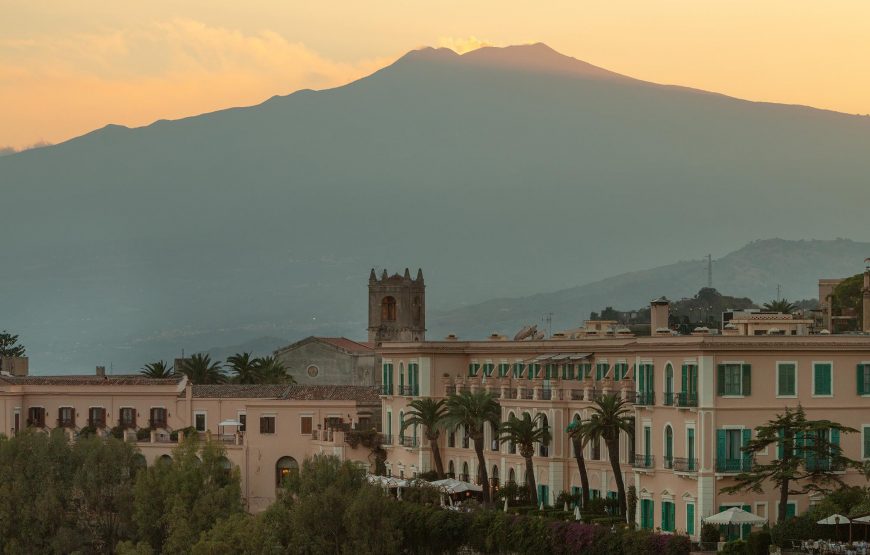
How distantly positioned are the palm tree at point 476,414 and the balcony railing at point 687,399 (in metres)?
16.7

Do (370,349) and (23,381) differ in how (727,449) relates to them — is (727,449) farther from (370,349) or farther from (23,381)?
(370,349)

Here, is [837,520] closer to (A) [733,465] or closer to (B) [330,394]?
(A) [733,465]

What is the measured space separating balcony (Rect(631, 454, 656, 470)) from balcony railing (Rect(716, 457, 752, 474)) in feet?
12.8

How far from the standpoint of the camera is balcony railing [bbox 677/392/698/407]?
225 feet

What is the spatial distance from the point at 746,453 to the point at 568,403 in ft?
44.5

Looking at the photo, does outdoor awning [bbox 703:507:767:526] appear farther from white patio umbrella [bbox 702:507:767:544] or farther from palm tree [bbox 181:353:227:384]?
palm tree [bbox 181:353:227:384]

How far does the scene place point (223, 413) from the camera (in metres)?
107

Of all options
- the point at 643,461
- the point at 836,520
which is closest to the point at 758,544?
the point at 836,520

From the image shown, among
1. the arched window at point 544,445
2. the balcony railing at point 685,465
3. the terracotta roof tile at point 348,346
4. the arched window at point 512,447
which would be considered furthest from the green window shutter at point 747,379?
the terracotta roof tile at point 348,346

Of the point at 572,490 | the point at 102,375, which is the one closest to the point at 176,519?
the point at 572,490

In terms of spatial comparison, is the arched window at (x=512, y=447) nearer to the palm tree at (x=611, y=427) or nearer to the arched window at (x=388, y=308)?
the palm tree at (x=611, y=427)

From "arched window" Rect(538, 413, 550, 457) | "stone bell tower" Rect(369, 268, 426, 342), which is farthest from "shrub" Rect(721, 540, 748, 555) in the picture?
"stone bell tower" Rect(369, 268, 426, 342)

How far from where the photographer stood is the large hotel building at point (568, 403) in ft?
226

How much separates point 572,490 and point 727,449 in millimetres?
12960
